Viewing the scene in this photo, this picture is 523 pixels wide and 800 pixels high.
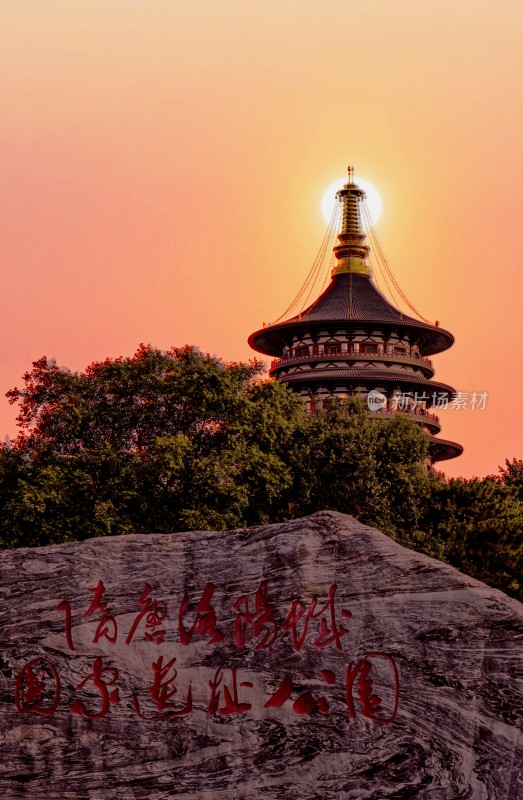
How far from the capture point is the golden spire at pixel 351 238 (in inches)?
1572

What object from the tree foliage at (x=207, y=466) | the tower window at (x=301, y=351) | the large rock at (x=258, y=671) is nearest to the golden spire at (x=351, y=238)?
the tower window at (x=301, y=351)

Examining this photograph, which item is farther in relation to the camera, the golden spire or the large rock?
the golden spire

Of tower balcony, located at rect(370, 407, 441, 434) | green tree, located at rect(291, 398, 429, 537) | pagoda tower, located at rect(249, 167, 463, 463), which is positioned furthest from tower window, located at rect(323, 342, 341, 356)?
green tree, located at rect(291, 398, 429, 537)

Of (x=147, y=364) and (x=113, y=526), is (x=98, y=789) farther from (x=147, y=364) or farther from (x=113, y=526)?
(x=147, y=364)

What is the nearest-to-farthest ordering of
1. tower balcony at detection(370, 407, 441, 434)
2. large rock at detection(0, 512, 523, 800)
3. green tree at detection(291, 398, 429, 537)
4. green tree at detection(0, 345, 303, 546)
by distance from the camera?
large rock at detection(0, 512, 523, 800) < green tree at detection(0, 345, 303, 546) < green tree at detection(291, 398, 429, 537) < tower balcony at detection(370, 407, 441, 434)

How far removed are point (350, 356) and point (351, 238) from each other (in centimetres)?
665

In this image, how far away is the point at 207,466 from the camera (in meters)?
18.7

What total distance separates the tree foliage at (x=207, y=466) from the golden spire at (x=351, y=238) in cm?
1899

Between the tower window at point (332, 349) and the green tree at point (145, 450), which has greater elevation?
the tower window at point (332, 349)

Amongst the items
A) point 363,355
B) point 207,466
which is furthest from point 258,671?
point 363,355

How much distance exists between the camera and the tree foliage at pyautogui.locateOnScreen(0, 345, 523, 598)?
1881 cm

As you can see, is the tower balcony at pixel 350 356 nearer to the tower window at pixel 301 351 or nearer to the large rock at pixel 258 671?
the tower window at pixel 301 351

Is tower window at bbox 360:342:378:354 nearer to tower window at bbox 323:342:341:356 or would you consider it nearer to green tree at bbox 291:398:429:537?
tower window at bbox 323:342:341:356

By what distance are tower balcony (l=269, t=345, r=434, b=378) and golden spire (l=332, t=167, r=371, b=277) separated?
14.0 ft
